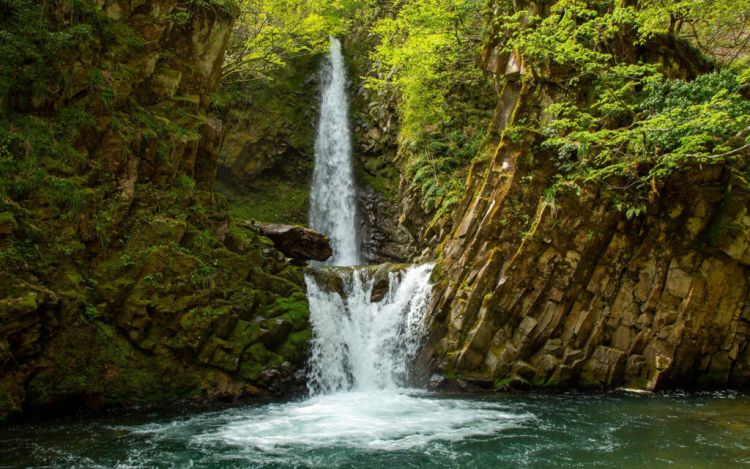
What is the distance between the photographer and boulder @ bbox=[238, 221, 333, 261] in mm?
17688

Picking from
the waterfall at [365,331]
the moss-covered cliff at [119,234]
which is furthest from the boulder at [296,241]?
the moss-covered cliff at [119,234]

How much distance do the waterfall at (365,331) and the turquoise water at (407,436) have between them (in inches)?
74.2

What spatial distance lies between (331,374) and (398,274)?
13.2 ft

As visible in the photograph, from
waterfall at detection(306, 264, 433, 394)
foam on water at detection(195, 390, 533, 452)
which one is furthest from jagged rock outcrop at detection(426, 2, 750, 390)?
foam on water at detection(195, 390, 533, 452)

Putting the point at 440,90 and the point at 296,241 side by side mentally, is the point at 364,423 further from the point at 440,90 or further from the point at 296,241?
the point at 440,90

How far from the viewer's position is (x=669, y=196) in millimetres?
14305

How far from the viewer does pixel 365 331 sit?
15570mm

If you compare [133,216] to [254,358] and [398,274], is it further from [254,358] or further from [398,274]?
[398,274]

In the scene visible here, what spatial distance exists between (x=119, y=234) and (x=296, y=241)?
6715 mm

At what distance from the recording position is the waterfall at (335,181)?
2441 cm

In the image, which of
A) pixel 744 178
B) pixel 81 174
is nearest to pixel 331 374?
pixel 81 174

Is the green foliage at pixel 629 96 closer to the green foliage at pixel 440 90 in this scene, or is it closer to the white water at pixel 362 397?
the green foliage at pixel 440 90

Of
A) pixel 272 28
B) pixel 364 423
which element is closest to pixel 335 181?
pixel 272 28

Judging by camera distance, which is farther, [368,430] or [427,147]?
[427,147]
